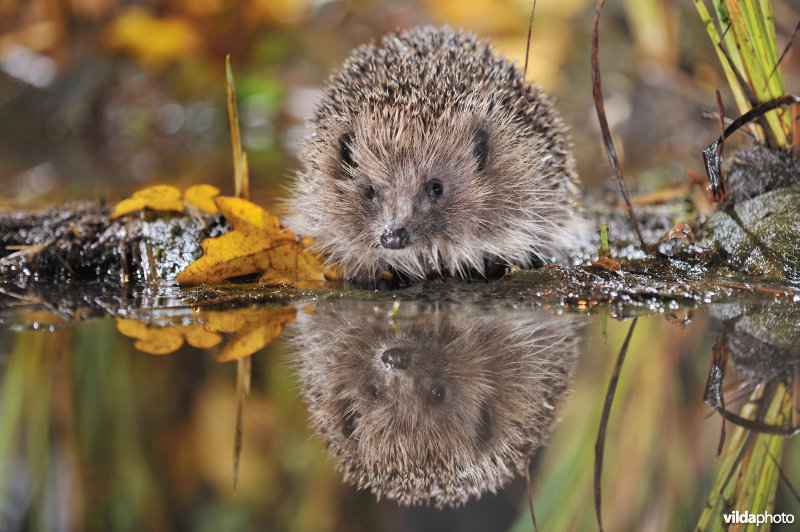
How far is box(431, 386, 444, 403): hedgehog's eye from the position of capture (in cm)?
181

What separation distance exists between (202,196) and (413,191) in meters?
0.98

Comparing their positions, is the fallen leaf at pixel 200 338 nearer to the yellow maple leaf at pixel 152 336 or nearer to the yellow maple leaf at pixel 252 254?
the yellow maple leaf at pixel 152 336

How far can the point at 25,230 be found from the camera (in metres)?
3.34

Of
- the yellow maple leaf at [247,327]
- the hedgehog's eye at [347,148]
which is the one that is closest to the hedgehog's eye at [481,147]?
the hedgehog's eye at [347,148]

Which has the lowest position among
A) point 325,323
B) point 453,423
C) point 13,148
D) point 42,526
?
point 42,526

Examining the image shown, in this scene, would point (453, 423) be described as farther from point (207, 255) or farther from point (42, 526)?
point (207, 255)

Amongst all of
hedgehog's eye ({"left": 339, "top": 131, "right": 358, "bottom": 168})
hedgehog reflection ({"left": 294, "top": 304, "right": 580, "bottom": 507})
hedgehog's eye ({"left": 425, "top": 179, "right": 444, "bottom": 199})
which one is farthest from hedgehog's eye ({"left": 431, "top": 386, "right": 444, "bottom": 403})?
hedgehog's eye ({"left": 339, "top": 131, "right": 358, "bottom": 168})

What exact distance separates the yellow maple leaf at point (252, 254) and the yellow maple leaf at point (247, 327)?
433 mm

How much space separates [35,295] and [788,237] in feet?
8.98

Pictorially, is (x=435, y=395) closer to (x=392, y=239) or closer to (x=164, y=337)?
(x=164, y=337)

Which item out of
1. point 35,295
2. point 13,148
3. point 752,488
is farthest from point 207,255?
point 13,148

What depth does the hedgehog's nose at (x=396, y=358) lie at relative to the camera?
6.54ft

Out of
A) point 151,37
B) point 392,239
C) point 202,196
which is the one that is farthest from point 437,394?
point 151,37

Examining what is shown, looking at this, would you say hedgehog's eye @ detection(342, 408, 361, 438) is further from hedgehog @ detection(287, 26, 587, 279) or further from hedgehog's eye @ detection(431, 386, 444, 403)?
hedgehog @ detection(287, 26, 587, 279)
